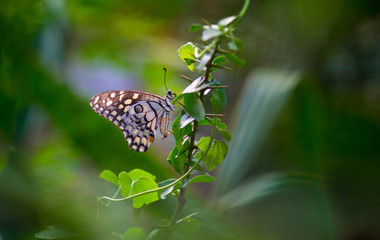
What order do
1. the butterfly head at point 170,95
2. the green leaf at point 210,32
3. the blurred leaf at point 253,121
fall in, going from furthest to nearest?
the blurred leaf at point 253,121 < the butterfly head at point 170,95 < the green leaf at point 210,32

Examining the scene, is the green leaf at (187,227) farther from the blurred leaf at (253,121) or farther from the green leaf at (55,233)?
the blurred leaf at (253,121)

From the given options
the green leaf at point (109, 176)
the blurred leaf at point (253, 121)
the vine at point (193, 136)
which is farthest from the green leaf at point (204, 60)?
the blurred leaf at point (253, 121)

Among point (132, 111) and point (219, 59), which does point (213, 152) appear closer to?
point (219, 59)

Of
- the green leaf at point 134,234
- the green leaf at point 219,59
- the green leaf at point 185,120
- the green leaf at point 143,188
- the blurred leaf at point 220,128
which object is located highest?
the green leaf at point 219,59

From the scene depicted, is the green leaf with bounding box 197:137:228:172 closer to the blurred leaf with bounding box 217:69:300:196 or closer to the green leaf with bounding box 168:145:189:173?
the green leaf with bounding box 168:145:189:173

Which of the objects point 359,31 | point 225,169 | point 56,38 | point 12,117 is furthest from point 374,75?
point 12,117

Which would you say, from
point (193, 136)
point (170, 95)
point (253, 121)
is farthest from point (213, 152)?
point (253, 121)

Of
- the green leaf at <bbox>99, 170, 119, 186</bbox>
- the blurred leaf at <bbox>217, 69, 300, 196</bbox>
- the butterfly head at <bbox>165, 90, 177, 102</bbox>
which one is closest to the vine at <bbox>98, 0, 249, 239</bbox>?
the green leaf at <bbox>99, 170, 119, 186</bbox>
